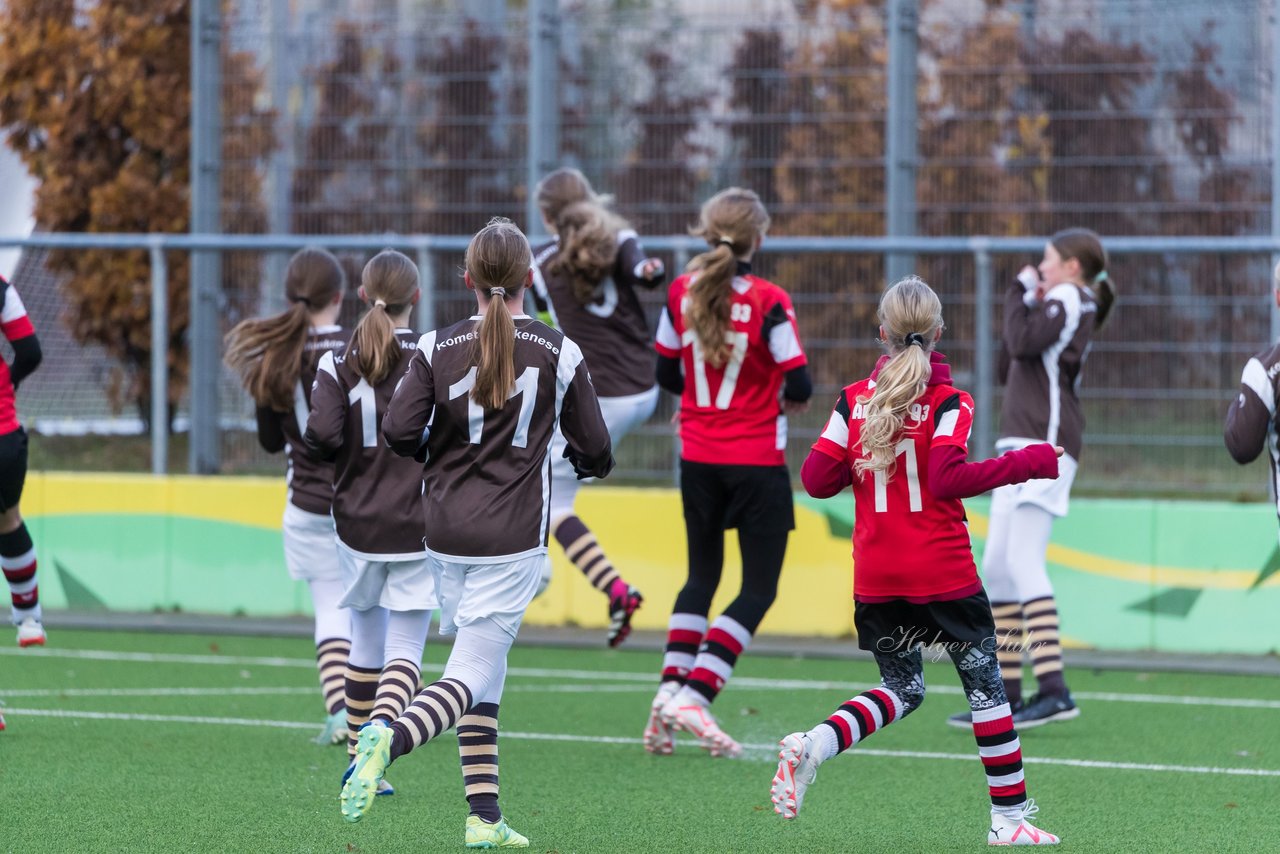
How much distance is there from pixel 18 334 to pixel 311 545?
141cm

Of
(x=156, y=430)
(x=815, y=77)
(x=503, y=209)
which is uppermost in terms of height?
(x=815, y=77)

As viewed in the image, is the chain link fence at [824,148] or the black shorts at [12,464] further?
the chain link fence at [824,148]

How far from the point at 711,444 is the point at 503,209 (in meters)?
6.18

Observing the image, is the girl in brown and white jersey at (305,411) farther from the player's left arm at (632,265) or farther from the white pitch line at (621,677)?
the white pitch line at (621,677)

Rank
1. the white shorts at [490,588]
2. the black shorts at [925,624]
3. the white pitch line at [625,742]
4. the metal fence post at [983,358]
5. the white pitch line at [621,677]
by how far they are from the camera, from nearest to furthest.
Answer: the white shorts at [490,588] → the black shorts at [925,624] → the white pitch line at [625,742] → the white pitch line at [621,677] → the metal fence post at [983,358]

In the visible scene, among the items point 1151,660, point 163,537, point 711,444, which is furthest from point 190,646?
point 1151,660


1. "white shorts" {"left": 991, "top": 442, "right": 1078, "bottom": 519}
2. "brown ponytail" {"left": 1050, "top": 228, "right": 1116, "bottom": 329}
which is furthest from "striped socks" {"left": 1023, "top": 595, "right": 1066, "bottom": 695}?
"brown ponytail" {"left": 1050, "top": 228, "right": 1116, "bottom": 329}

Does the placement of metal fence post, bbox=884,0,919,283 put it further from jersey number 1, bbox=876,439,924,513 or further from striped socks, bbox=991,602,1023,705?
jersey number 1, bbox=876,439,924,513

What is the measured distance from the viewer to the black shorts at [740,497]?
693cm

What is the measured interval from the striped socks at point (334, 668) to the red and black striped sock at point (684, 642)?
1225mm

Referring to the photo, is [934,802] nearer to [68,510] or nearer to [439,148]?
[68,510]

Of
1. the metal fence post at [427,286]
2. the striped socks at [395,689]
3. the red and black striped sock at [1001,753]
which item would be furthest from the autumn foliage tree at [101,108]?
the red and black striped sock at [1001,753]

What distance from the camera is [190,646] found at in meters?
9.91

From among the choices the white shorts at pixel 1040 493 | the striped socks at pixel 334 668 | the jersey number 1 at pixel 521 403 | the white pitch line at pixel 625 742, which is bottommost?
the white pitch line at pixel 625 742
